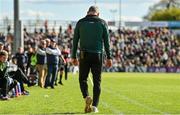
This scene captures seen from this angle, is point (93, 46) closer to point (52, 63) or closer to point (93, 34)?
point (93, 34)

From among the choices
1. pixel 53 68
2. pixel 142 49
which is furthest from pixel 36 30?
pixel 53 68

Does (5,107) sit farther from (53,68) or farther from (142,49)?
(142,49)

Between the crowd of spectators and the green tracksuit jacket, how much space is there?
140ft

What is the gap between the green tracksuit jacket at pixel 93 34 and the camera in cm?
1325

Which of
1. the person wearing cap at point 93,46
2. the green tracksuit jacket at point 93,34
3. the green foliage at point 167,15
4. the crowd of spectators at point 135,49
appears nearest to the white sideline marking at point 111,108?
the person wearing cap at point 93,46

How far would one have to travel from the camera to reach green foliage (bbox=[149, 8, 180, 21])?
142875mm

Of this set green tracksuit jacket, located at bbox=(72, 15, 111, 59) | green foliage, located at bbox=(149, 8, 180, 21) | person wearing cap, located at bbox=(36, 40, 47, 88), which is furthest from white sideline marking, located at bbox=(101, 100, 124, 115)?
green foliage, located at bbox=(149, 8, 180, 21)

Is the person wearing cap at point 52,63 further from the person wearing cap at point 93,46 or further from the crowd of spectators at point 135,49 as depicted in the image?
the crowd of spectators at point 135,49

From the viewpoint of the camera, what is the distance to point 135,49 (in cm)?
6122

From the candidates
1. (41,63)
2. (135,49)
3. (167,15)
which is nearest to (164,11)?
(167,15)

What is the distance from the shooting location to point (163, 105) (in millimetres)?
15422

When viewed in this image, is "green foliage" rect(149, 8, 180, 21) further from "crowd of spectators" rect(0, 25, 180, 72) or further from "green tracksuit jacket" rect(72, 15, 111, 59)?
"green tracksuit jacket" rect(72, 15, 111, 59)

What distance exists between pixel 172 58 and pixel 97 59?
48207 mm

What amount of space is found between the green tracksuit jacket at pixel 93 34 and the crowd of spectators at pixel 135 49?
1684 inches
